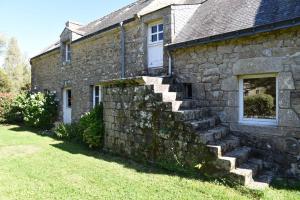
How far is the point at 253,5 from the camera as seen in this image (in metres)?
6.99

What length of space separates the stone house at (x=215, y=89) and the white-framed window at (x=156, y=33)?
1.3 inches

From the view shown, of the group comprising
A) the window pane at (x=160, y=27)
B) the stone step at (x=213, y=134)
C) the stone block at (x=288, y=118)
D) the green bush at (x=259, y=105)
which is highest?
the window pane at (x=160, y=27)

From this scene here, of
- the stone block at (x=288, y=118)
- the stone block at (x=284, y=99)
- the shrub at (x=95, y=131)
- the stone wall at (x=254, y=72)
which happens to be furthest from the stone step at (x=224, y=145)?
the shrub at (x=95, y=131)

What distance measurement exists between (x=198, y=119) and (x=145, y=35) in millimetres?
4176

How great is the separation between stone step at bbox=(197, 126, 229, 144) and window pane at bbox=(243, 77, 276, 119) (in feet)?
2.26

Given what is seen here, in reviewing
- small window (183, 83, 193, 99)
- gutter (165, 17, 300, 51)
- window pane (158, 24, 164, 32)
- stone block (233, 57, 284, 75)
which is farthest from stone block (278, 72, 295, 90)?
window pane (158, 24, 164, 32)

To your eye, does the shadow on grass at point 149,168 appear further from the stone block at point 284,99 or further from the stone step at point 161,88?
the stone block at point 284,99

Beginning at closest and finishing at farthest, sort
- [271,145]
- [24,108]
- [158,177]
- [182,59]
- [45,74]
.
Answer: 1. [158,177]
2. [271,145]
3. [182,59]
4. [24,108]
5. [45,74]

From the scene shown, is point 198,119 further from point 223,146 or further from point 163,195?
point 163,195

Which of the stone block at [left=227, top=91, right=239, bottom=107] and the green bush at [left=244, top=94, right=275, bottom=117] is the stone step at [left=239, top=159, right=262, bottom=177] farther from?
the stone block at [left=227, top=91, right=239, bottom=107]

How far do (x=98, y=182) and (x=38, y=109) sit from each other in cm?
970

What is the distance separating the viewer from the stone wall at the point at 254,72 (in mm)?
5469

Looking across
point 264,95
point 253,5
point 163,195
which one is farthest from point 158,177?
point 253,5

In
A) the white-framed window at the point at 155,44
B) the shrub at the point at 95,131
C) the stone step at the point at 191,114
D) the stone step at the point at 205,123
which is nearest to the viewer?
the stone step at the point at 205,123
